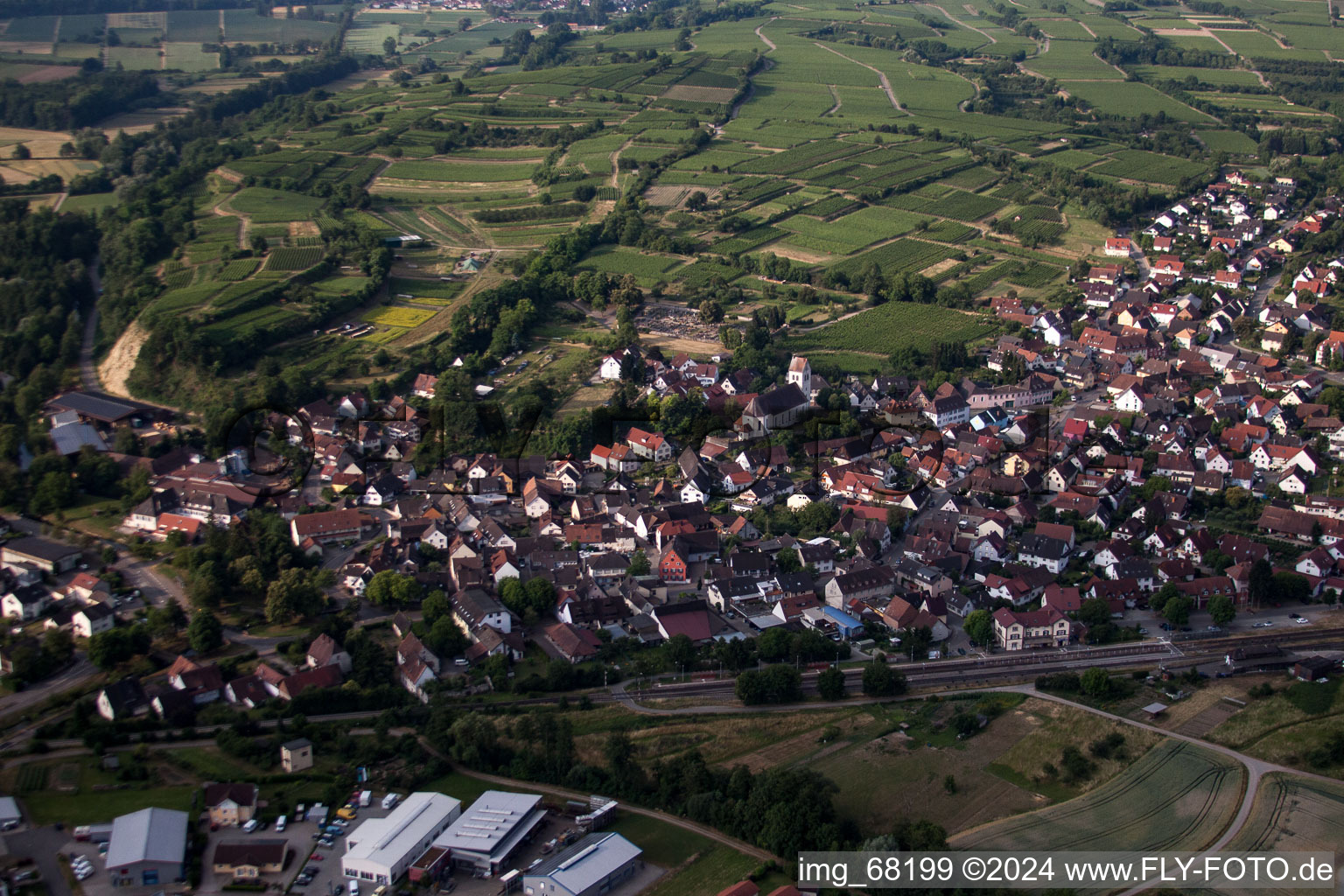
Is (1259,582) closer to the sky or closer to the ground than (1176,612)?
closer to the sky

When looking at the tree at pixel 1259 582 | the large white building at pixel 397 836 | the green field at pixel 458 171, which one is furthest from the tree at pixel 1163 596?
the green field at pixel 458 171

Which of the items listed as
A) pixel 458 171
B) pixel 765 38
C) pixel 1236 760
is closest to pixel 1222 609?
pixel 1236 760

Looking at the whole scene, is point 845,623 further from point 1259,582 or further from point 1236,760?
point 1259,582

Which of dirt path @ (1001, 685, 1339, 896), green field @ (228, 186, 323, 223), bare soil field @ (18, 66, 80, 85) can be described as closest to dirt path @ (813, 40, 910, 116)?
green field @ (228, 186, 323, 223)

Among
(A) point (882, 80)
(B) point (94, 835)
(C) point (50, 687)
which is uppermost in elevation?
(A) point (882, 80)

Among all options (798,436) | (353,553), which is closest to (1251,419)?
(798,436)

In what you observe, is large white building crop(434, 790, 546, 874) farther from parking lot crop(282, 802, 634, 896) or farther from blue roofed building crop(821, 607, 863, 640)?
blue roofed building crop(821, 607, 863, 640)

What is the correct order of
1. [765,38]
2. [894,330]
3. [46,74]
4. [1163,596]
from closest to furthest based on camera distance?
[1163,596] → [894,330] → [46,74] → [765,38]
